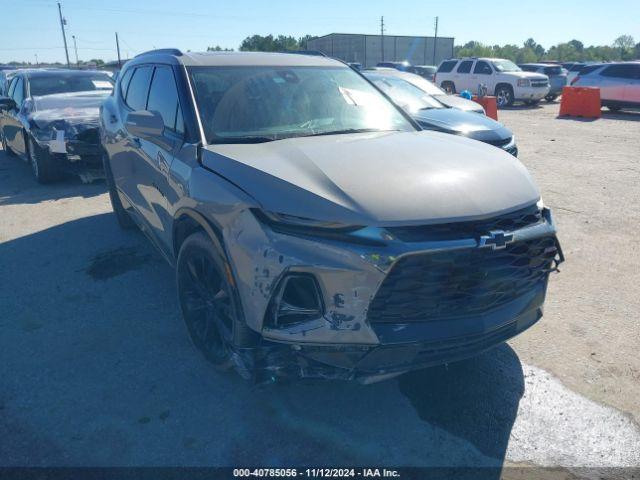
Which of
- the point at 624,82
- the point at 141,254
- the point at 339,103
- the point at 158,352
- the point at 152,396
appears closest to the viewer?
the point at 152,396

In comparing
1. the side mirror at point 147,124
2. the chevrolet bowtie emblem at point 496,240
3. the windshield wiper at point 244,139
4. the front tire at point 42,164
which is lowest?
the front tire at point 42,164

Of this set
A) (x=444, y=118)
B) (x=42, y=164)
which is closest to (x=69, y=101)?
(x=42, y=164)

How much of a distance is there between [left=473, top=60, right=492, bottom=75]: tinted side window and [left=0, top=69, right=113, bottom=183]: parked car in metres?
15.5

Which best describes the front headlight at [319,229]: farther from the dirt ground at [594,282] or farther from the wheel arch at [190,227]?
the dirt ground at [594,282]

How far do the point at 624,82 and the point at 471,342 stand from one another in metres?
17.7

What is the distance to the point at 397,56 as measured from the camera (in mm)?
61062

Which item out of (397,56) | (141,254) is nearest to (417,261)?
(141,254)

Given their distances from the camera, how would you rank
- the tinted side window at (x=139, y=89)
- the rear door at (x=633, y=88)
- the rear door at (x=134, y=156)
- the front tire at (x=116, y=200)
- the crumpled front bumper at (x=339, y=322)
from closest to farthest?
the crumpled front bumper at (x=339, y=322)
the rear door at (x=134, y=156)
the tinted side window at (x=139, y=89)
the front tire at (x=116, y=200)
the rear door at (x=633, y=88)

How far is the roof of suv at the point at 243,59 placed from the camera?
373 cm

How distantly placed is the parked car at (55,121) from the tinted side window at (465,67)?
15.6 m

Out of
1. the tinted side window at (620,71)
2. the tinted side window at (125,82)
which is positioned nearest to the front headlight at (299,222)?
the tinted side window at (125,82)

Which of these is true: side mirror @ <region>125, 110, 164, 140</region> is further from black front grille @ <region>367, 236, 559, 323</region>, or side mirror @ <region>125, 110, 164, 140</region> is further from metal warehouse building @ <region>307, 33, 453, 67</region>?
metal warehouse building @ <region>307, 33, 453, 67</region>

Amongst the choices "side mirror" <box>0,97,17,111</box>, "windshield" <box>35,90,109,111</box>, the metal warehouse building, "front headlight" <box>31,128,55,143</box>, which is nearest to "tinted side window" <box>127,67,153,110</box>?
"front headlight" <box>31,128,55,143</box>

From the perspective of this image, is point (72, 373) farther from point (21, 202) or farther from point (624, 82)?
point (624, 82)
